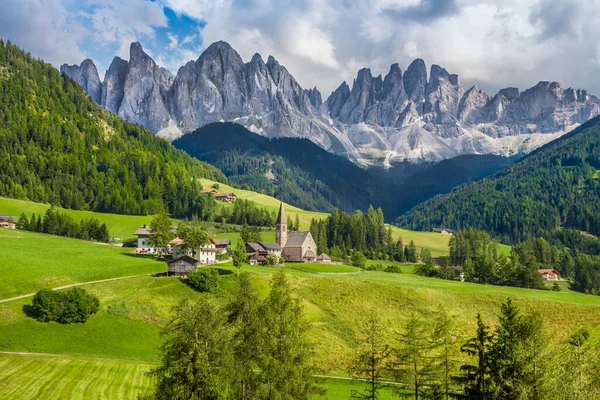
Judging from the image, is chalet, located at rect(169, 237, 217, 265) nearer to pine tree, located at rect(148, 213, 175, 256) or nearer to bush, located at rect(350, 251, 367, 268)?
pine tree, located at rect(148, 213, 175, 256)

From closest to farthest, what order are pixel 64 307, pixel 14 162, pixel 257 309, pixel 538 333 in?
pixel 538 333 → pixel 257 309 → pixel 64 307 → pixel 14 162

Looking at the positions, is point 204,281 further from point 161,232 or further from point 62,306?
point 161,232

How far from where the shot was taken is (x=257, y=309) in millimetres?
34250

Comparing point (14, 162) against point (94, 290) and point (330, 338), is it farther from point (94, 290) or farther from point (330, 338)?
point (330, 338)

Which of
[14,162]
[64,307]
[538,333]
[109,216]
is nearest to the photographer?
[538,333]

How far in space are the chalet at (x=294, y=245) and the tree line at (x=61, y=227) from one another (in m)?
51.2

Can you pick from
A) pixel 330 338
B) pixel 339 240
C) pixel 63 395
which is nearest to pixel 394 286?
pixel 330 338

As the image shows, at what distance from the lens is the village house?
434ft

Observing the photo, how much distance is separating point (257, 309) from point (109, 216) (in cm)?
15102

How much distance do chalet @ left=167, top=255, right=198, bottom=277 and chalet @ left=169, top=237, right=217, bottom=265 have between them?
1866cm

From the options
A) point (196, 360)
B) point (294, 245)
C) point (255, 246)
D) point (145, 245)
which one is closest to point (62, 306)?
point (196, 360)

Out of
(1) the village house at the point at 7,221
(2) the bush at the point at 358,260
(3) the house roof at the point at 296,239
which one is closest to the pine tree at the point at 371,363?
(3) the house roof at the point at 296,239

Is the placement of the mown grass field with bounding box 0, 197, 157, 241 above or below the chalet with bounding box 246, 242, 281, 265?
above

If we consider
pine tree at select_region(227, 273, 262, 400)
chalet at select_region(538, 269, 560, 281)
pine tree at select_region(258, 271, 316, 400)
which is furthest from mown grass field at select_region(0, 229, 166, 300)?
chalet at select_region(538, 269, 560, 281)
